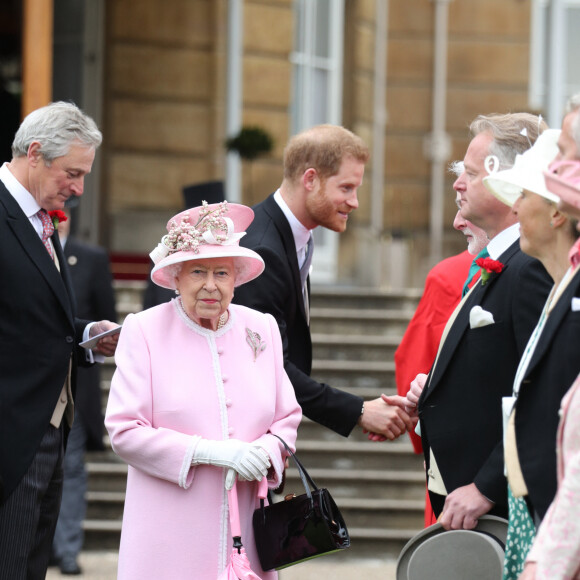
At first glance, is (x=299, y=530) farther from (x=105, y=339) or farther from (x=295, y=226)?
(x=295, y=226)

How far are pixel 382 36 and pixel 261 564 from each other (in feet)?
31.0

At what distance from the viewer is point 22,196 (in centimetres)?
420

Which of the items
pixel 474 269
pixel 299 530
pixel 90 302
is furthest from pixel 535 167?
pixel 90 302

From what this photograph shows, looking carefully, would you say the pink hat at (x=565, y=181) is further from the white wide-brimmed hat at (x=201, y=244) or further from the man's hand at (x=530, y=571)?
the white wide-brimmed hat at (x=201, y=244)

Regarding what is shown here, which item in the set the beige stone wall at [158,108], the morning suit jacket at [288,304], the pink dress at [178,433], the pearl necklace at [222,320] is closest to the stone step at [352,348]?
the beige stone wall at [158,108]

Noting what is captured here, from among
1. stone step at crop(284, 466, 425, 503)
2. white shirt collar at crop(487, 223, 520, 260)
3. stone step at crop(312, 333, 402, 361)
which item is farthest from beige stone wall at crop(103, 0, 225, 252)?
white shirt collar at crop(487, 223, 520, 260)

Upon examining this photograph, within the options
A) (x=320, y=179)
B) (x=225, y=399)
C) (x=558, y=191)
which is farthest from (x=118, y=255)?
(x=558, y=191)

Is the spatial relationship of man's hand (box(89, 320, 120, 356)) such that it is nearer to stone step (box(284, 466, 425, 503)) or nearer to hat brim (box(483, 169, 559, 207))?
hat brim (box(483, 169, 559, 207))

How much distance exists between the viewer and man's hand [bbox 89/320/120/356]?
4.35 m

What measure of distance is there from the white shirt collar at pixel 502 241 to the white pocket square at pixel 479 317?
10.2 inches

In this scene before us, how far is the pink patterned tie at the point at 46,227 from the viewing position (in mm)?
4277

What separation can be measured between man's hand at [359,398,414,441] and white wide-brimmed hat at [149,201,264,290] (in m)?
0.85

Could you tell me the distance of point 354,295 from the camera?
10.1 m

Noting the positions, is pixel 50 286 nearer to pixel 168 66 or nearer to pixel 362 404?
pixel 362 404
